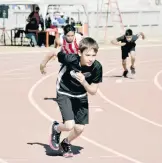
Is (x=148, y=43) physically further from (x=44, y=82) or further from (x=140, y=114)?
(x=140, y=114)

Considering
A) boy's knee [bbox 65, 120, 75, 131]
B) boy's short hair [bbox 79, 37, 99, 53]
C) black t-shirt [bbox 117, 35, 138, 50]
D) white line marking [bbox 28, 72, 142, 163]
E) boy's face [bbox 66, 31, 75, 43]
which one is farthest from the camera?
black t-shirt [bbox 117, 35, 138, 50]

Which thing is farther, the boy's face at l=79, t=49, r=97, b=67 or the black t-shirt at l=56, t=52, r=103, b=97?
the black t-shirt at l=56, t=52, r=103, b=97

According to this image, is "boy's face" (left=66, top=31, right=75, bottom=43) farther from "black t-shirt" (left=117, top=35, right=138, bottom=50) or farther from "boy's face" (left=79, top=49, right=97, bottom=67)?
"black t-shirt" (left=117, top=35, right=138, bottom=50)

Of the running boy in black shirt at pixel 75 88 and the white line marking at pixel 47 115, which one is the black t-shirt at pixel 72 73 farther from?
the white line marking at pixel 47 115

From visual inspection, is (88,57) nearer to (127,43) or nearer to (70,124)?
(70,124)

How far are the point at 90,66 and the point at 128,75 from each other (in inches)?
490

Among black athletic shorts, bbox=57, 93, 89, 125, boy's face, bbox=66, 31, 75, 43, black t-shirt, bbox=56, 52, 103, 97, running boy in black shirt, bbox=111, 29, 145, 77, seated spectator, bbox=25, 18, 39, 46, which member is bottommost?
seated spectator, bbox=25, 18, 39, 46

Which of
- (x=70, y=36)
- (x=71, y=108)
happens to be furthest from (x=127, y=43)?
(x=71, y=108)

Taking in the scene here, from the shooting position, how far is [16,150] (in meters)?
9.31

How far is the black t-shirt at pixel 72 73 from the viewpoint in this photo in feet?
26.8

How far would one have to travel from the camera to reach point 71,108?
858cm

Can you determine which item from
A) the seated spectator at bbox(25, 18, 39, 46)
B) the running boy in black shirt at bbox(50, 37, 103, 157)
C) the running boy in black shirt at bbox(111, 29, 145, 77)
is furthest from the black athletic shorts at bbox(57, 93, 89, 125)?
the seated spectator at bbox(25, 18, 39, 46)

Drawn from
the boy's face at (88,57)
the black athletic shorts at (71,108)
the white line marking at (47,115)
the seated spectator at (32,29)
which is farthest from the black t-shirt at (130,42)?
the seated spectator at (32,29)

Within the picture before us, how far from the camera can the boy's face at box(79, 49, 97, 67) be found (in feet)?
26.0
